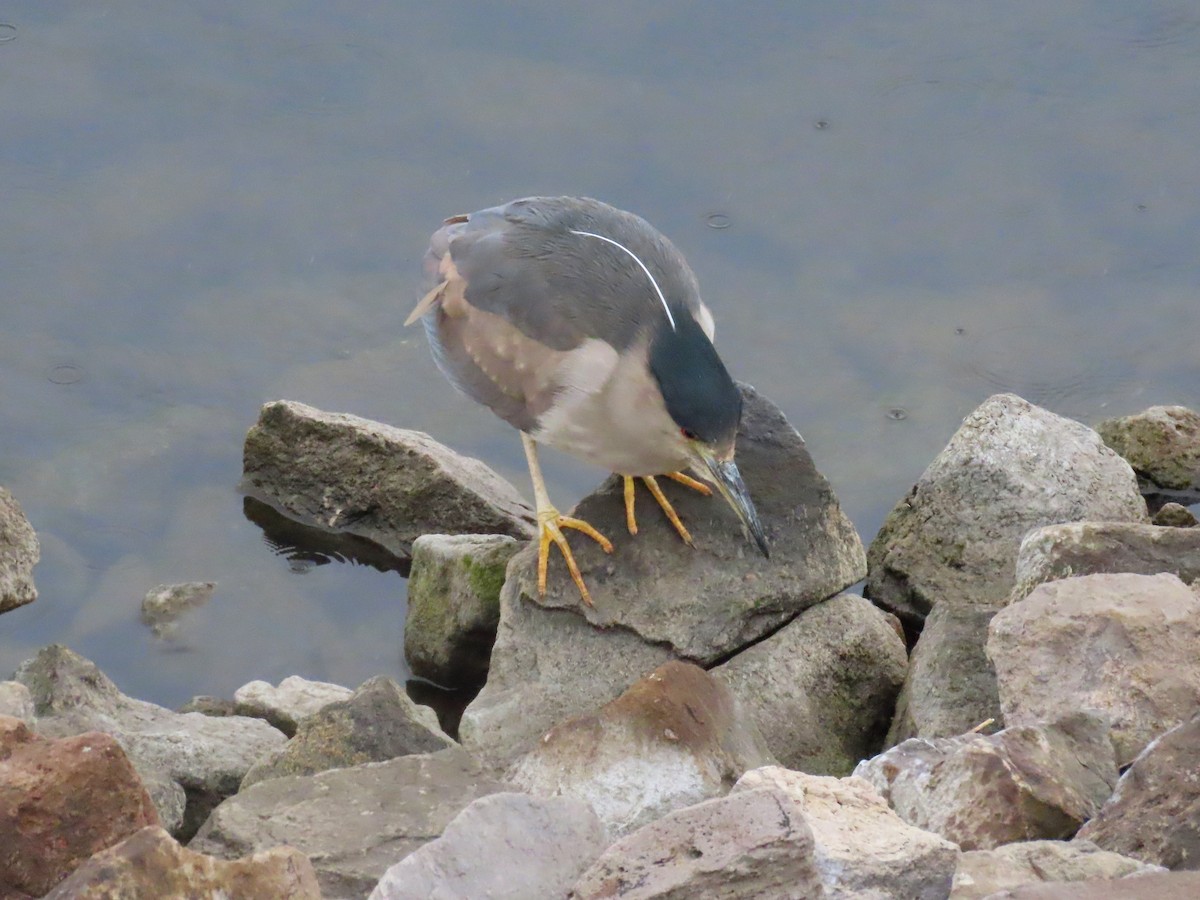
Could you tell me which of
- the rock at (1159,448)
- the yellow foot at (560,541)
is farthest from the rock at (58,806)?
the rock at (1159,448)

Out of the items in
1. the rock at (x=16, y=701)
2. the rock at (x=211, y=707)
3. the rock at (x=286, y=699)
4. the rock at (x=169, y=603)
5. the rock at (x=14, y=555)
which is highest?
the rock at (x=16, y=701)

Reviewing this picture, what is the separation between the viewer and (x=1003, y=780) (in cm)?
410

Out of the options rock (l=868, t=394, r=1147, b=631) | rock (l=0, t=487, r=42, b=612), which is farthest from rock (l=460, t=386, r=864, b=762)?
rock (l=0, t=487, r=42, b=612)

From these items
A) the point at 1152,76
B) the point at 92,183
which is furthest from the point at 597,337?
the point at 1152,76

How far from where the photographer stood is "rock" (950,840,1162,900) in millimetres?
3537

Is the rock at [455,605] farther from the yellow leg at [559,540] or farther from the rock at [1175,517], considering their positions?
the rock at [1175,517]

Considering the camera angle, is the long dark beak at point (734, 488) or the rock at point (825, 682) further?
the rock at point (825, 682)

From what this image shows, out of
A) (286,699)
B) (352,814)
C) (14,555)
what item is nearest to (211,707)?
(286,699)

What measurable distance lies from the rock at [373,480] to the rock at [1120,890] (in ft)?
13.9

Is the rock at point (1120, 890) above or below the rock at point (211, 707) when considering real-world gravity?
above

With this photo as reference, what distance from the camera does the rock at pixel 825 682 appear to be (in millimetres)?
5559

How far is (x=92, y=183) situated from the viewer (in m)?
9.27

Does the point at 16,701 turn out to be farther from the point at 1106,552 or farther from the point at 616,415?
the point at 1106,552

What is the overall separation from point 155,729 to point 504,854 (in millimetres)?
2423
